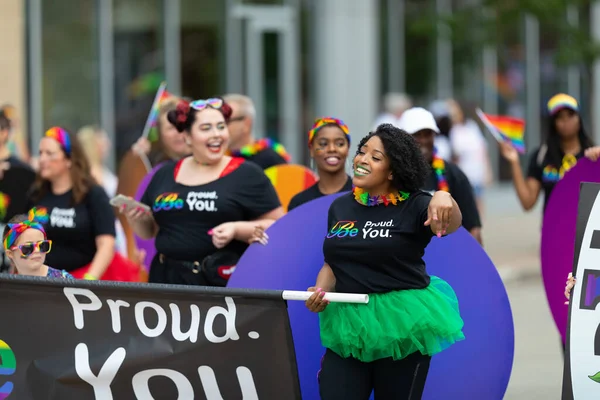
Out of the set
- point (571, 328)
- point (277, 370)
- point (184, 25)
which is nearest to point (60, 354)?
point (277, 370)

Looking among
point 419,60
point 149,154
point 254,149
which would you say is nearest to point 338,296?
point 254,149

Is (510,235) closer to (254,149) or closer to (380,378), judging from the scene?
(254,149)

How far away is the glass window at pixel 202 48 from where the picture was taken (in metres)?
19.6

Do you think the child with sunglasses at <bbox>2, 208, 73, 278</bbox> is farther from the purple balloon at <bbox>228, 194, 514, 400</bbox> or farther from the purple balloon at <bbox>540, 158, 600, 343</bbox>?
the purple balloon at <bbox>540, 158, 600, 343</bbox>

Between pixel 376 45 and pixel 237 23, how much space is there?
340cm

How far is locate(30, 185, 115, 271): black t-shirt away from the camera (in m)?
→ 7.35

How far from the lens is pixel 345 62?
21.7 metres

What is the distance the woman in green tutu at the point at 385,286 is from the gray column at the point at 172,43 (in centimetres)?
1412

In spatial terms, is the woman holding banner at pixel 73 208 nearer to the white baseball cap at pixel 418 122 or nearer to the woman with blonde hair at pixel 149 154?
the woman with blonde hair at pixel 149 154

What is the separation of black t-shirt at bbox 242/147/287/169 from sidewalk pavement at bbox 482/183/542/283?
4201mm

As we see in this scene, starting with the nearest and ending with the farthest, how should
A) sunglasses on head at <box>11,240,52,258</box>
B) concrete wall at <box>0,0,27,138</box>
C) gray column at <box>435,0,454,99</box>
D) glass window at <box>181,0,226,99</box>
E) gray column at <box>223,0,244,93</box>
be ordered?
sunglasses on head at <box>11,240,52,258</box> → concrete wall at <box>0,0,27,138</box> → glass window at <box>181,0,226,99</box> → gray column at <box>223,0,244,93</box> → gray column at <box>435,0,454,99</box>

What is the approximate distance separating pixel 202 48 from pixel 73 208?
12652 mm

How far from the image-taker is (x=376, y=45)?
22609 millimetres

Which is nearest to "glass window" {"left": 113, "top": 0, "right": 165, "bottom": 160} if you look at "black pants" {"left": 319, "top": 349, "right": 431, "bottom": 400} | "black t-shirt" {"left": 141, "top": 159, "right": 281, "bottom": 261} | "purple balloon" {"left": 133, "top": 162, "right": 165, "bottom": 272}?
"purple balloon" {"left": 133, "top": 162, "right": 165, "bottom": 272}
